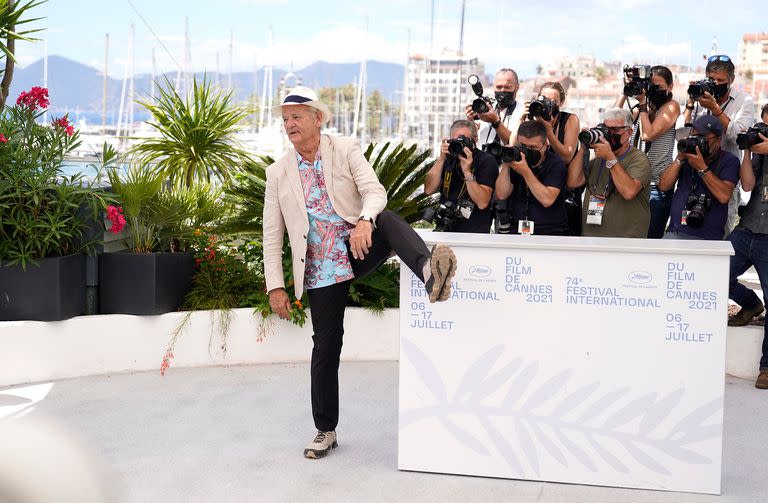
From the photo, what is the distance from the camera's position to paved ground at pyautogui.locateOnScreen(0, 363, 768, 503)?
3.88 metres

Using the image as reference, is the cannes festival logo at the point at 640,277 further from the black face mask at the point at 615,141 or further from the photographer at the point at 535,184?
the black face mask at the point at 615,141

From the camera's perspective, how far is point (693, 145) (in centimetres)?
522

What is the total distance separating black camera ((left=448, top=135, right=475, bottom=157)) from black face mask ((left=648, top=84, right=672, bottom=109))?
4.14 ft

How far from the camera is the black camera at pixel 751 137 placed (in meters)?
5.22

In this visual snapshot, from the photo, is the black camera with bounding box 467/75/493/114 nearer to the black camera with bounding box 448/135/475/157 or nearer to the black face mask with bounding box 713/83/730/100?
the black camera with bounding box 448/135/475/157

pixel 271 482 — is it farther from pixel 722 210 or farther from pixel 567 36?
pixel 567 36

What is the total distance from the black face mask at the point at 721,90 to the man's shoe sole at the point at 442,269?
2.77 m

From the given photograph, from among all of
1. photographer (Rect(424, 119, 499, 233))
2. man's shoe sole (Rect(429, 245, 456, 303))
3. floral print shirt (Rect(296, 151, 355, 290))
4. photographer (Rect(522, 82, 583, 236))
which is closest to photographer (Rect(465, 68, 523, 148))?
photographer (Rect(522, 82, 583, 236))

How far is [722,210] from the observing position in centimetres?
544

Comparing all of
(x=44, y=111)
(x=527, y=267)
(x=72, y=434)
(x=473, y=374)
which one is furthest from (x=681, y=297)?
(x=44, y=111)

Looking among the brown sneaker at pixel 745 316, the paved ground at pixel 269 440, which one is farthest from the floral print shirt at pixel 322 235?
A: the brown sneaker at pixel 745 316

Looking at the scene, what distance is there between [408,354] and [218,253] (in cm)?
249

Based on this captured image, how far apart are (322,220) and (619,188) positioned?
188 centimetres

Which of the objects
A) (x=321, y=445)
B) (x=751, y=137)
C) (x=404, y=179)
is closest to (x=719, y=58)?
(x=751, y=137)
